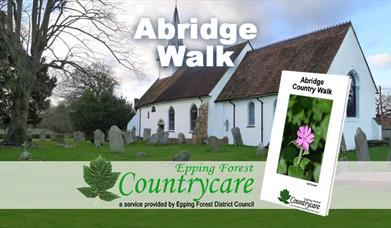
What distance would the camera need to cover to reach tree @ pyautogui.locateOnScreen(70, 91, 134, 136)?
39.3 metres

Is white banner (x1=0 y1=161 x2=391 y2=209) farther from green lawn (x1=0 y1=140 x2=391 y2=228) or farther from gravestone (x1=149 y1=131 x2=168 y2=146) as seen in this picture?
gravestone (x1=149 y1=131 x2=168 y2=146)

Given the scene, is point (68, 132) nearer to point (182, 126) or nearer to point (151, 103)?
point (151, 103)

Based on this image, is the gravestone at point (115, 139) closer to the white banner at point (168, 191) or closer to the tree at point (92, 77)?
the white banner at point (168, 191)

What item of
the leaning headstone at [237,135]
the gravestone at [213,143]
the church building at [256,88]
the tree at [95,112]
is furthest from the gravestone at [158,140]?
the tree at [95,112]

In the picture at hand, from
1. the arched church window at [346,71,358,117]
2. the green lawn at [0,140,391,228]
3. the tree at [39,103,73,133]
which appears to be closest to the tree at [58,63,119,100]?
the arched church window at [346,71,358,117]

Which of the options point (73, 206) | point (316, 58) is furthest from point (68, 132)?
point (73, 206)

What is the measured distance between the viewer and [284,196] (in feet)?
17.8

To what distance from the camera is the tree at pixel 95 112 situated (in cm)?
3931

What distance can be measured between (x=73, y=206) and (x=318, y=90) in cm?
539

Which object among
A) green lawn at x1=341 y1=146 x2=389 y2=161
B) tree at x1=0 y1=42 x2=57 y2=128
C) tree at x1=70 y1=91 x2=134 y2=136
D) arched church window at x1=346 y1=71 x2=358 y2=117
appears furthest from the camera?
tree at x1=70 y1=91 x2=134 y2=136

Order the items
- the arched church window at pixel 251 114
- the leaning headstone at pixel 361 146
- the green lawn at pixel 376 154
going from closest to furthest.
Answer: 1. the leaning headstone at pixel 361 146
2. the green lawn at pixel 376 154
3. the arched church window at pixel 251 114

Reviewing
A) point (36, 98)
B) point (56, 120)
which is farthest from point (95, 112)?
point (56, 120)
